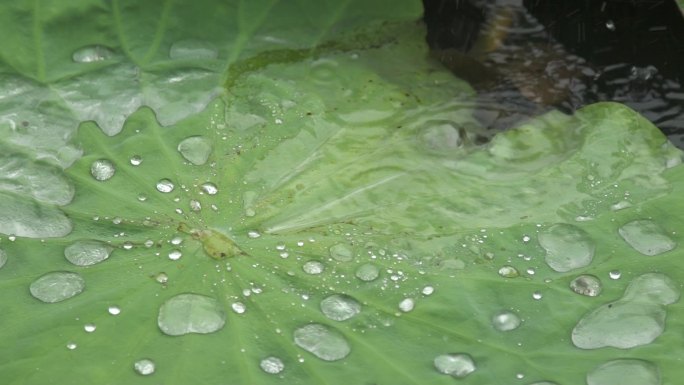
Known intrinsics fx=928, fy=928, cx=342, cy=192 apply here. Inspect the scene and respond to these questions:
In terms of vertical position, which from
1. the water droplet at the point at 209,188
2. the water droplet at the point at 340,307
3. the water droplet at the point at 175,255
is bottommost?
the water droplet at the point at 340,307

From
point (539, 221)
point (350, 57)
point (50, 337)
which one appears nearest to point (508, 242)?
point (539, 221)

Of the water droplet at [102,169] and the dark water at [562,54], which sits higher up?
the water droplet at [102,169]

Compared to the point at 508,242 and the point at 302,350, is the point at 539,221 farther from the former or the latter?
the point at 302,350

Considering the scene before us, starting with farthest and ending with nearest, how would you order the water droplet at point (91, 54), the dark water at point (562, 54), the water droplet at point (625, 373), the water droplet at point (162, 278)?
the dark water at point (562, 54) → the water droplet at point (91, 54) → the water droplet at point (162, 278) → the water droplet at point (625, 373)

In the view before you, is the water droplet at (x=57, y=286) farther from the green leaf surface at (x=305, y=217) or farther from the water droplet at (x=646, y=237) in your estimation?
the water droplet at (x=646, y=237)

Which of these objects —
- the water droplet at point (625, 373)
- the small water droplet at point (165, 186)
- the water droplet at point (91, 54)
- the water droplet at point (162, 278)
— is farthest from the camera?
the water droplet at point (91, 54)

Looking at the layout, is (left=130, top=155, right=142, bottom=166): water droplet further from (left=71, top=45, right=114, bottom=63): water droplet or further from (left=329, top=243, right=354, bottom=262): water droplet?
(left=329, top=243, right=354, bottom=262): water droplet

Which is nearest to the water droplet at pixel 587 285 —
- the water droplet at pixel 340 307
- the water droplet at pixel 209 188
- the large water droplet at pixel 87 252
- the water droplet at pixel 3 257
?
the water droplet at pixel 340 307

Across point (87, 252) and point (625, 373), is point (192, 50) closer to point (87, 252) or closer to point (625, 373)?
point (87, 252)
